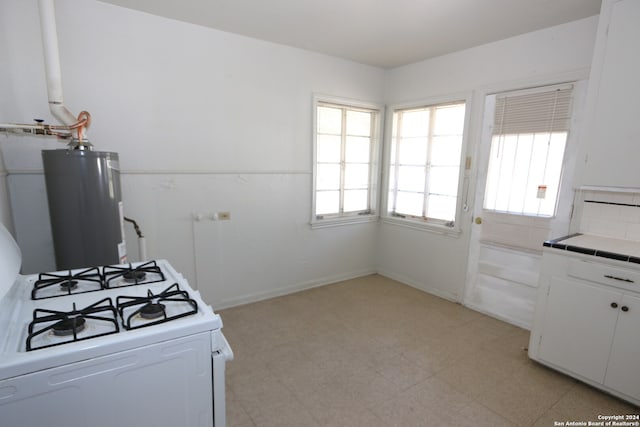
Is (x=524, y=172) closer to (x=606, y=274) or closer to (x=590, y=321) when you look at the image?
(x=606, y=274)

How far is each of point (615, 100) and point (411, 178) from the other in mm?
1943

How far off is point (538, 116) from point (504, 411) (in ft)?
7.50

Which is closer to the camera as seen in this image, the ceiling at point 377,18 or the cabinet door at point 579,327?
the cabinet door at point 579,327

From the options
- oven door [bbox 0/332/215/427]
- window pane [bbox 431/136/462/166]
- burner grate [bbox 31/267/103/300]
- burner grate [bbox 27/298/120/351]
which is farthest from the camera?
window pane [bbox 431/136/462/166]

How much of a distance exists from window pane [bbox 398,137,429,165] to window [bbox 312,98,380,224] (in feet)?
1.10

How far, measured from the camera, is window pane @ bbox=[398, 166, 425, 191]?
3713 mm

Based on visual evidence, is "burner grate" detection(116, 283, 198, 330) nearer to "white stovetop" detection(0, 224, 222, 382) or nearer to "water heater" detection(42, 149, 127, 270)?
"white stovetop" detection(0, 224, 222, 382)

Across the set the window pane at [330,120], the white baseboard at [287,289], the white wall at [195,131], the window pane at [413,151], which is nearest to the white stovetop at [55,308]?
the white wall at [195,131]

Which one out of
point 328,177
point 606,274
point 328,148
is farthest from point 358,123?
point 606,274

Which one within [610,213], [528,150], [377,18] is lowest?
[610,213]

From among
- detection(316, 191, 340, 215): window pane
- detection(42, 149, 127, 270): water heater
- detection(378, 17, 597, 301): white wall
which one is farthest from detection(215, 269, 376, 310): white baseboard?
detection(42, 149, 127, 270): water heater

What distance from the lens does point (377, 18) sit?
2496mm

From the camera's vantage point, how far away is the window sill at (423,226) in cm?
338

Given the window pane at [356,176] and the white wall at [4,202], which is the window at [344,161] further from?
the white wall at [4,202]
